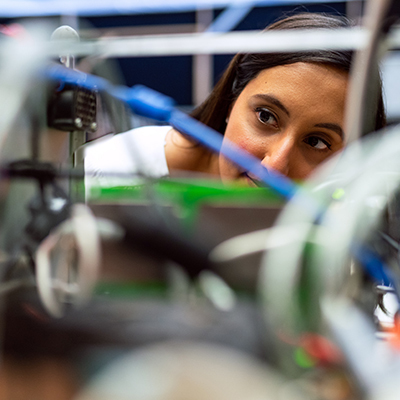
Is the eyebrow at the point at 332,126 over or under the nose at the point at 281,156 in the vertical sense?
over

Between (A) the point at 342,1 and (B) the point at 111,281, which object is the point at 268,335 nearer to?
(B) the point at 111,281

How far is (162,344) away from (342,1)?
181 cm

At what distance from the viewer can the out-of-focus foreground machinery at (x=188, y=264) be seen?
0.19m

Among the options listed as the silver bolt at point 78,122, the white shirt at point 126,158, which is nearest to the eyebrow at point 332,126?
the white shirt at point 126,158

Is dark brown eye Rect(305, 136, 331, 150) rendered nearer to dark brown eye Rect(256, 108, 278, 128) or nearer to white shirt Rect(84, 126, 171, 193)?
dark brown eye Rect(256, 108, 278, 128)

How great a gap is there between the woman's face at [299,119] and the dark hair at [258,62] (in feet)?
0.04

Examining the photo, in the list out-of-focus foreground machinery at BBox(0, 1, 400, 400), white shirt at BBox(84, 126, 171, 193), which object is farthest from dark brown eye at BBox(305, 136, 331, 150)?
out-of-focus foreground machinery at BBox(0, 1, 400, 400)

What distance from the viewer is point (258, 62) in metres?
0.62

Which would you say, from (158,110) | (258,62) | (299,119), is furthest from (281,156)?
(158,110)

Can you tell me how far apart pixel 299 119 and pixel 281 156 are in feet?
0.18

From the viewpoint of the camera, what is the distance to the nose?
0.51 meters

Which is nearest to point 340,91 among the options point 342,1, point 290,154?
point 290,154

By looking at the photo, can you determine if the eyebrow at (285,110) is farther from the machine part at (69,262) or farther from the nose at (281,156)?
the machine part at (69,262)

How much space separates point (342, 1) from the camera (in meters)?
1.68
